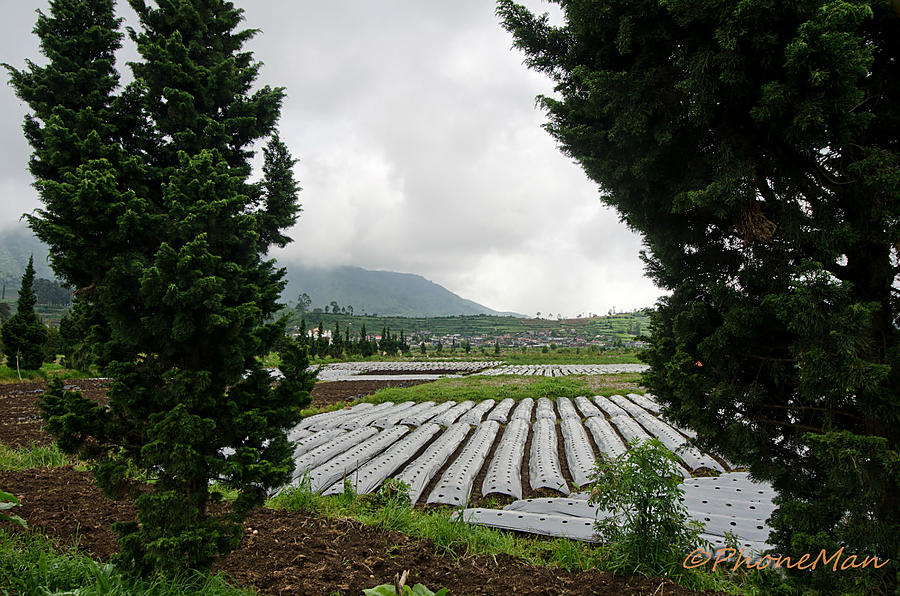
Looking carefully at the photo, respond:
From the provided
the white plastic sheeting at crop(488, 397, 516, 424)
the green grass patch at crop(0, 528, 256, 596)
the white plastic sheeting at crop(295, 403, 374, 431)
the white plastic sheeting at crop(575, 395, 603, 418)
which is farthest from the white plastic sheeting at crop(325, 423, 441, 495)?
the white plastic sheeting at crop(575, 395, 603, 418)

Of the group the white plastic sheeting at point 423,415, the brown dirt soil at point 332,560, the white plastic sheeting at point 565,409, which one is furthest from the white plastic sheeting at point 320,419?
the white plastic sheeting at point 565,409

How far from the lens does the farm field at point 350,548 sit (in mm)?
2744

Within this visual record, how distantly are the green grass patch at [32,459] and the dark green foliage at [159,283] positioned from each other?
448 centimetres

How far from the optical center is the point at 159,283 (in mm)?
2318

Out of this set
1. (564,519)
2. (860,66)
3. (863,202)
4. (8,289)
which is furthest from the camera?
(8,289)

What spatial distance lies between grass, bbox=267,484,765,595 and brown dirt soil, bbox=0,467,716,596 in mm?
151

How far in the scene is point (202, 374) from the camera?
95.8 inches

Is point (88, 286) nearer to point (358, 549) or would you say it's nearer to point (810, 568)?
point (358, 549)

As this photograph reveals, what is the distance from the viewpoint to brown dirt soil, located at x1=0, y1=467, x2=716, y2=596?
8.87ft

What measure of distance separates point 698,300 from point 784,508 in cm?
147

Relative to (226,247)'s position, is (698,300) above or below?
below

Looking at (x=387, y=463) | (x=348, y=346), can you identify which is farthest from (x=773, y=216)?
(x=348, y=346)

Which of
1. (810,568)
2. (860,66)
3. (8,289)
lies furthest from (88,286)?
(8,289)

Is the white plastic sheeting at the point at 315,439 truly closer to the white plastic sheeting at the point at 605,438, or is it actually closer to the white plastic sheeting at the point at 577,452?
the white plastic sheeting at the point at 577,452
